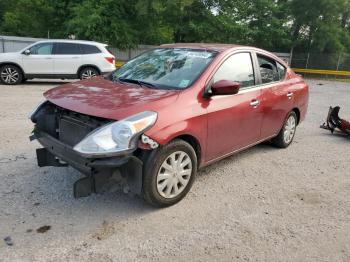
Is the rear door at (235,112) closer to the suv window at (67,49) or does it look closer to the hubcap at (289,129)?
the hubcap at (289,129)

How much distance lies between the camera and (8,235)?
125 inches

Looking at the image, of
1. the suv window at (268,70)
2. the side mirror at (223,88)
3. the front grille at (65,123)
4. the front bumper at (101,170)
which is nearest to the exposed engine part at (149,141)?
the front bumper at (101,170)

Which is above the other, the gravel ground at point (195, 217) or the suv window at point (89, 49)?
the suv window at point (89, 49)

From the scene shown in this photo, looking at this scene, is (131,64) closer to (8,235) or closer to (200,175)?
(200,175)

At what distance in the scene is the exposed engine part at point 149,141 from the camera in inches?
132

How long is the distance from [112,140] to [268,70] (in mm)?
3131

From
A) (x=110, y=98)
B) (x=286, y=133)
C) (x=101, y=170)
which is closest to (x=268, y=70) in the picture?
(x=286, y=133)

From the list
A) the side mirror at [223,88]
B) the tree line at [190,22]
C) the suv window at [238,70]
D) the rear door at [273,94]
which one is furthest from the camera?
the tree line at [190,22]

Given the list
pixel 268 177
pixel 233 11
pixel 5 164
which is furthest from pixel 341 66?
pixel 5 164

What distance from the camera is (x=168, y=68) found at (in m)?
4.44

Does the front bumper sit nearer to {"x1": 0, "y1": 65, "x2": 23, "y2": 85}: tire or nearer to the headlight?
the headlight

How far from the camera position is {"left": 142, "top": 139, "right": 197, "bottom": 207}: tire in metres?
3.48

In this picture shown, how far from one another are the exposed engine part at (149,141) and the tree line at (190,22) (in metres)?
19.5

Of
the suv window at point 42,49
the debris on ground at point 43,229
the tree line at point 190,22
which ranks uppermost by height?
the tree line at point 190,22
